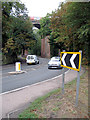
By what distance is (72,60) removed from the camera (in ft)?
13.4

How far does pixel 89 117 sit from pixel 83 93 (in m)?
1.75

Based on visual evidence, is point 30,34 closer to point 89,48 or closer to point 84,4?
point 89,48

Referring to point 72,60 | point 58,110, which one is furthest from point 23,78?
point 58,110

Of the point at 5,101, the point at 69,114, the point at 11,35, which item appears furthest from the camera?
the point at 11,35

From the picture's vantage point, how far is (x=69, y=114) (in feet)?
11.1

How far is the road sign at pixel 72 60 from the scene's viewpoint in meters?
3.80

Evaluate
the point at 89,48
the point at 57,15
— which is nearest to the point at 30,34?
the point at 57,15

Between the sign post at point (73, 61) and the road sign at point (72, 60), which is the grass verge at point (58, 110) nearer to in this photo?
the sign post at point (73, 61)

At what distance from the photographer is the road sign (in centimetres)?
380

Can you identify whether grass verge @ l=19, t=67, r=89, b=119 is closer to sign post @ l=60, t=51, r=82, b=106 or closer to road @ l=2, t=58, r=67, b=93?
sign post @ l=60, t=51, r=82, b=106

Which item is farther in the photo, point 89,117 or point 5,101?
point 5,101

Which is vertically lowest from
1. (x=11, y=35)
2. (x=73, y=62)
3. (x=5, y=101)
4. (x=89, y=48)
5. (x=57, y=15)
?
(x=5, y=101)

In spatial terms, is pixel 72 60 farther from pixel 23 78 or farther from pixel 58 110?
pixel 23 78

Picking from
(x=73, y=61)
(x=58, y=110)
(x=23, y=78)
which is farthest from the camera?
(x=23, y=78)
